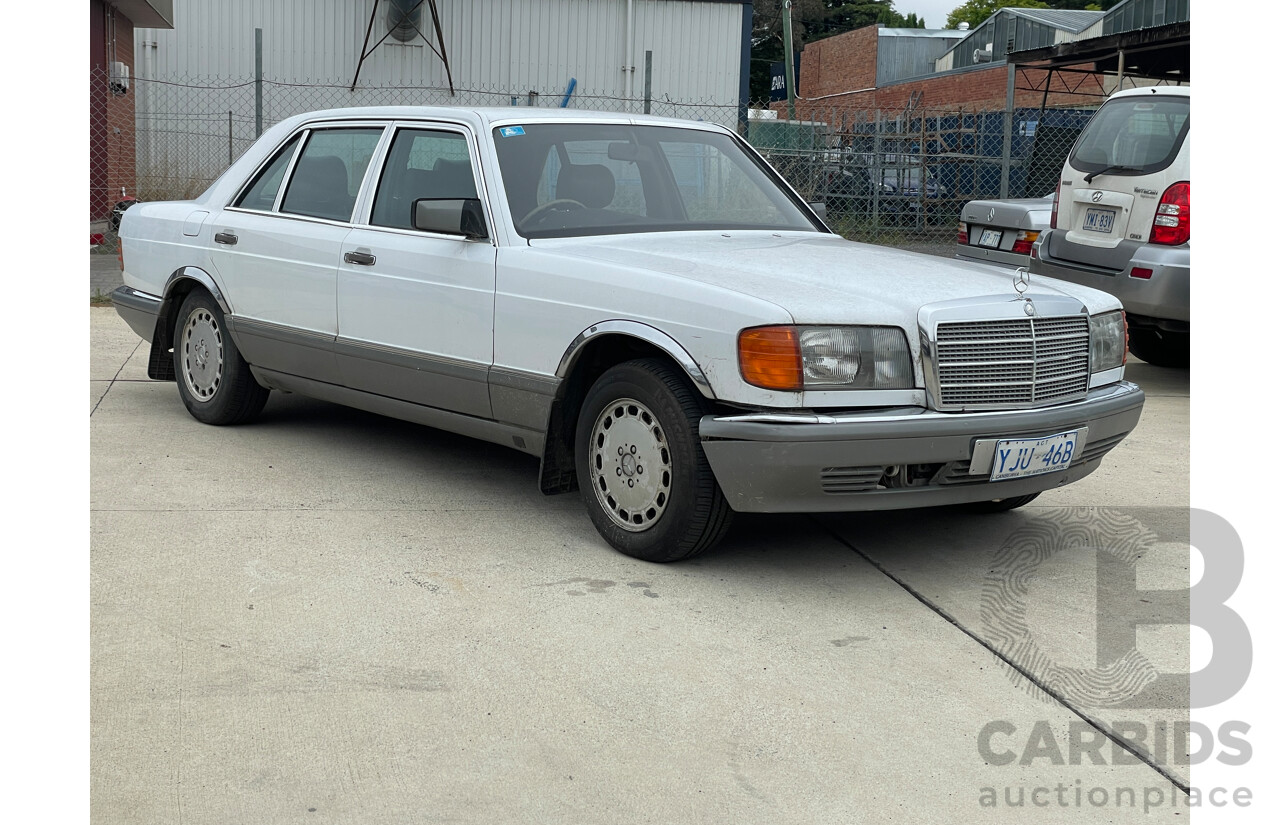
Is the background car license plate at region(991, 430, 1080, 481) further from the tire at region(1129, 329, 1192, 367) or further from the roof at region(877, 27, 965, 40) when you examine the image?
the roof at region(877, 27, 965, 40)

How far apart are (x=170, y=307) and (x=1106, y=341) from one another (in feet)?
15.2

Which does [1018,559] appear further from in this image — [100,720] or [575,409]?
[100,720]

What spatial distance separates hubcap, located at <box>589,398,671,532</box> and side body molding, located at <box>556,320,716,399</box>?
23 cm

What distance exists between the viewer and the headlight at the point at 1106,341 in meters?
4.83

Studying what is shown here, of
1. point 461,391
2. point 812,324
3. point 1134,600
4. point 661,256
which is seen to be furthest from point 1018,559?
point 461,391

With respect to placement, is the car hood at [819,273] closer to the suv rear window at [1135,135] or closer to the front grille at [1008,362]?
the front grille at [1008,362]

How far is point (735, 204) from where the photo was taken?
19.0 ft

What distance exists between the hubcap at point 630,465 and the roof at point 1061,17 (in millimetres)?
33507

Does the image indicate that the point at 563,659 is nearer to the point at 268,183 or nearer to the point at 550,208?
the point at 550,208

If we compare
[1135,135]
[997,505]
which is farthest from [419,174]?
[1135,135]

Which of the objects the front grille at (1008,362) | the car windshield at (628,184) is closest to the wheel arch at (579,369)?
the car windshield at (628,184)

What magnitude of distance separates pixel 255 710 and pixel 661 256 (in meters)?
2.24

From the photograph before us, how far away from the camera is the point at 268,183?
6469 mm
